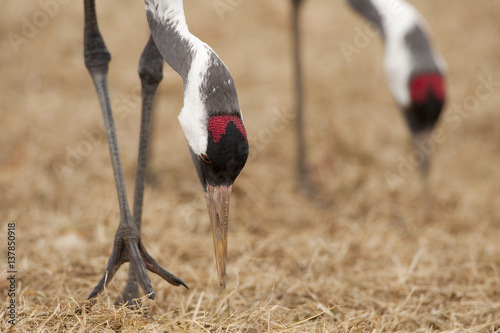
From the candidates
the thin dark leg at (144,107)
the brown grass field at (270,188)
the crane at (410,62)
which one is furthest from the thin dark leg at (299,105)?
the thin dark leg at (144,107)

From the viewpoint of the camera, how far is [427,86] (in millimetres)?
3414

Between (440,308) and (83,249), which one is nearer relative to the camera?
(440,308)

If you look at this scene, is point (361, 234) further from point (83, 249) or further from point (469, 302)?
point (83, 249)

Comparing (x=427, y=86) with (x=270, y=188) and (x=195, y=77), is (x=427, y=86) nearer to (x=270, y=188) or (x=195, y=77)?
(x=270, y=188)

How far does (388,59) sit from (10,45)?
3399mm

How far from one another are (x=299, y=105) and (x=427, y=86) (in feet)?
3.36

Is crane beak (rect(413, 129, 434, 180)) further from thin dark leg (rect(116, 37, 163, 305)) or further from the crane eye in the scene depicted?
→ the crane eye

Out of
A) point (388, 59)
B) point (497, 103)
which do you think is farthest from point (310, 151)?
point (497, 103)

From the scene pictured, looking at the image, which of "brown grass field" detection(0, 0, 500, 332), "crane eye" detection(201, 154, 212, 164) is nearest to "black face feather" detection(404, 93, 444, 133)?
"brown grass field" detection(0, 0, 500, 332)

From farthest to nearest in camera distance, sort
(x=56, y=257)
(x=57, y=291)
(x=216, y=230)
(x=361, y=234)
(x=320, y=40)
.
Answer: (x=320, y=40), (x=361, y=234), (x=56, y=257), (x=57, y=291), (x=216, y=230)

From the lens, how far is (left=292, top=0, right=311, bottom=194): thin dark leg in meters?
4.10

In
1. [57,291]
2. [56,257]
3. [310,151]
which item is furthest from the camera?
[310,151]

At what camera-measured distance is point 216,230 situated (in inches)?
72.6

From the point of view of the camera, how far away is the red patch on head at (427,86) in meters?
3.40
